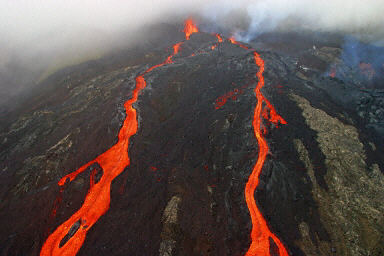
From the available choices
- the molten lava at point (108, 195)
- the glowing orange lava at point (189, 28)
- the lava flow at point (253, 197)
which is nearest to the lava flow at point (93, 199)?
the molten lava at point (108, 195)

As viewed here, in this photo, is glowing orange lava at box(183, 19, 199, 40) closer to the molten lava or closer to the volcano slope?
the volcano slope

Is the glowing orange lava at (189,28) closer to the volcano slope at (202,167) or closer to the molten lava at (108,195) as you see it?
the volcano slope at (202,167)

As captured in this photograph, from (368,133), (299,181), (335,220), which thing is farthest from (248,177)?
(368,133)

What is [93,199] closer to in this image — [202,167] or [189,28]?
[202,167]

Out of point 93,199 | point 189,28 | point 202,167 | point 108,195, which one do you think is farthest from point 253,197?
point 189,28

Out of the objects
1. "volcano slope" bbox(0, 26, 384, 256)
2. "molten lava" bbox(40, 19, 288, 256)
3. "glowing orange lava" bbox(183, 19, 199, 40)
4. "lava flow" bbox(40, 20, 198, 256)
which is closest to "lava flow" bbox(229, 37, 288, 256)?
"molten lava" bbox(40, 19, 288, 256)
